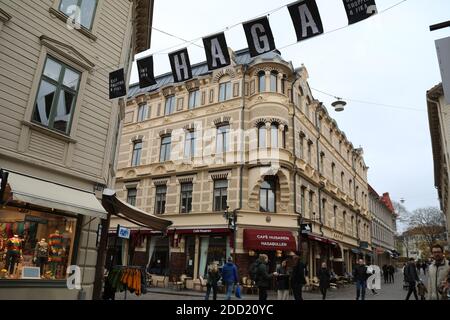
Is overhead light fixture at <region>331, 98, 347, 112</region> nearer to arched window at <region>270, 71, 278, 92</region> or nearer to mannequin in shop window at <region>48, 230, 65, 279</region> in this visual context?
Answer: arched window at <region>270, 71, 278, 92</region>

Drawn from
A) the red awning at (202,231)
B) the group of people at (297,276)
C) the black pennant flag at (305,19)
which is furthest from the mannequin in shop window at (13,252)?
the red awning at (202,231)

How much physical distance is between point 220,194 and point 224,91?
718cm

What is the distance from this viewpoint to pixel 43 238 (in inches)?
344

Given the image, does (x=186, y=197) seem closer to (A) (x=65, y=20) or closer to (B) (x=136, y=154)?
(B) (x=136, y=154)

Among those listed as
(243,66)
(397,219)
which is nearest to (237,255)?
(243,66)

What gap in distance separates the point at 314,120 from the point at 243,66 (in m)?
8.07

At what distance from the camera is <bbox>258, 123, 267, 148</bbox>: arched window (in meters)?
21.3

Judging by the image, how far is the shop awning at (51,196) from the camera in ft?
23.8

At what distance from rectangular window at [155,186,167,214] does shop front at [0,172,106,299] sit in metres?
14.0

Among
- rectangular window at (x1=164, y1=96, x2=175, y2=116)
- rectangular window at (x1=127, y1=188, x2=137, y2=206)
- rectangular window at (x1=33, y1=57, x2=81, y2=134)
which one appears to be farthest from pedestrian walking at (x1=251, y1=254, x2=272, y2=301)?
rectangular window at (x1=164, y1=96, x2=175, y2=116)

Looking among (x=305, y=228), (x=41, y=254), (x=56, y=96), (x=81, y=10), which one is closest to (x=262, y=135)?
(x=305, y=228)
